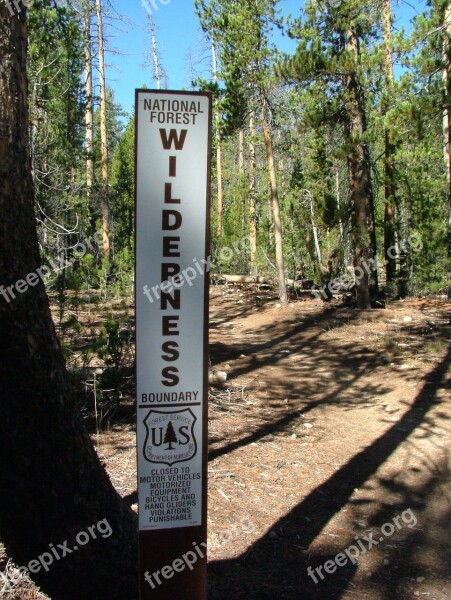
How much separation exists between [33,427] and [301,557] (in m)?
2.35

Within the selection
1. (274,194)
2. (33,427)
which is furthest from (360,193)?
(33,427)

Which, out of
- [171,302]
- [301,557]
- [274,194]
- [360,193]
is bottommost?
[301,557]

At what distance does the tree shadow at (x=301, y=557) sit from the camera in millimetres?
3521

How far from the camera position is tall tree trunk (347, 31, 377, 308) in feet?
45.4

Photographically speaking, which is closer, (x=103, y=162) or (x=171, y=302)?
(x=171, y=302)

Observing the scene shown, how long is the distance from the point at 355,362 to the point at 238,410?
371 cm

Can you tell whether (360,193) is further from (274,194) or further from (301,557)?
(301,557)

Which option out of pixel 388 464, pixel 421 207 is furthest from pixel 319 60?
pixel 388 464

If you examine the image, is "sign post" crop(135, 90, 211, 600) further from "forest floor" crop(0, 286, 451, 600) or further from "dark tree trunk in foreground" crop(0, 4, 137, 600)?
"forest floor" crop(0, 286, 451, 600)

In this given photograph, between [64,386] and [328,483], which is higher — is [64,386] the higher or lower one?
the higher one

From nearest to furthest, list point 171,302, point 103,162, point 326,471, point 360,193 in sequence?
1. point 171,302
2. point 326,471
3. point 360,193
4. point 103,162

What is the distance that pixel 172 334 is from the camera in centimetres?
232

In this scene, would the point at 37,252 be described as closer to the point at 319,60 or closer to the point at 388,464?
the point at 388,464

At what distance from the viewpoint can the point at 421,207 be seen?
46.5ft
